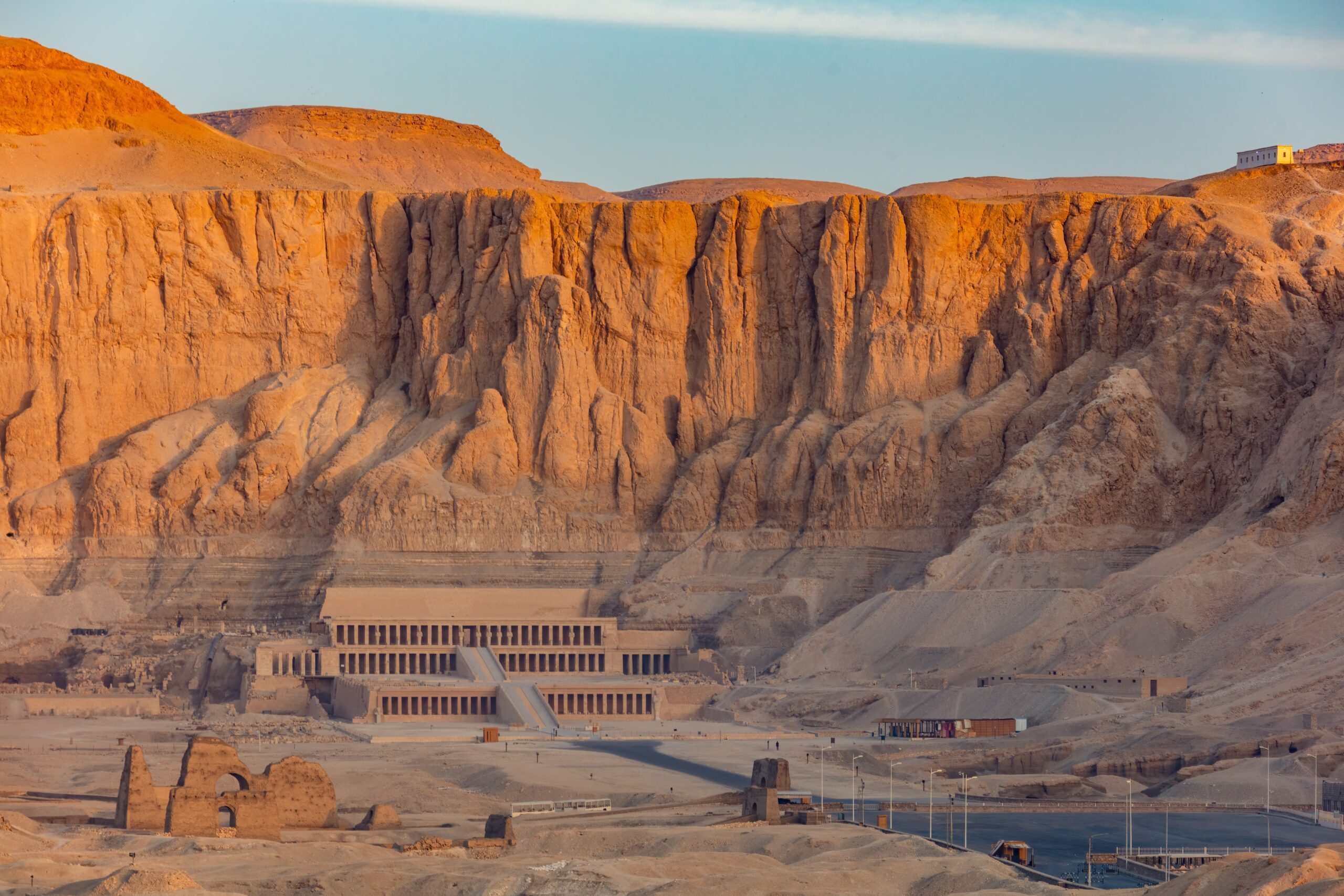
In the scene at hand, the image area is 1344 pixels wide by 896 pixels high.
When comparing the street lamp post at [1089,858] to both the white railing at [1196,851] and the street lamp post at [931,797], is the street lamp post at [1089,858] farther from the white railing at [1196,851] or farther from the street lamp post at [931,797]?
the street lamp post at [931,797]

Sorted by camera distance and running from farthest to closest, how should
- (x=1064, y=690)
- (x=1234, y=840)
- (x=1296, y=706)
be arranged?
(x=1064, y=690) < (x=1296, y=706) < (x=1234, y=840)

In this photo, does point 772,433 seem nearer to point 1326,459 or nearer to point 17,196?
point 1326,459

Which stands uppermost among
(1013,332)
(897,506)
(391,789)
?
(1013,332)

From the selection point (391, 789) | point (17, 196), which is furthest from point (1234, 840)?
point (17, 196)

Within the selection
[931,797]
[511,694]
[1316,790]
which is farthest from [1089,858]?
[511,694]

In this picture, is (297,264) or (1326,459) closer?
(1326,459)
